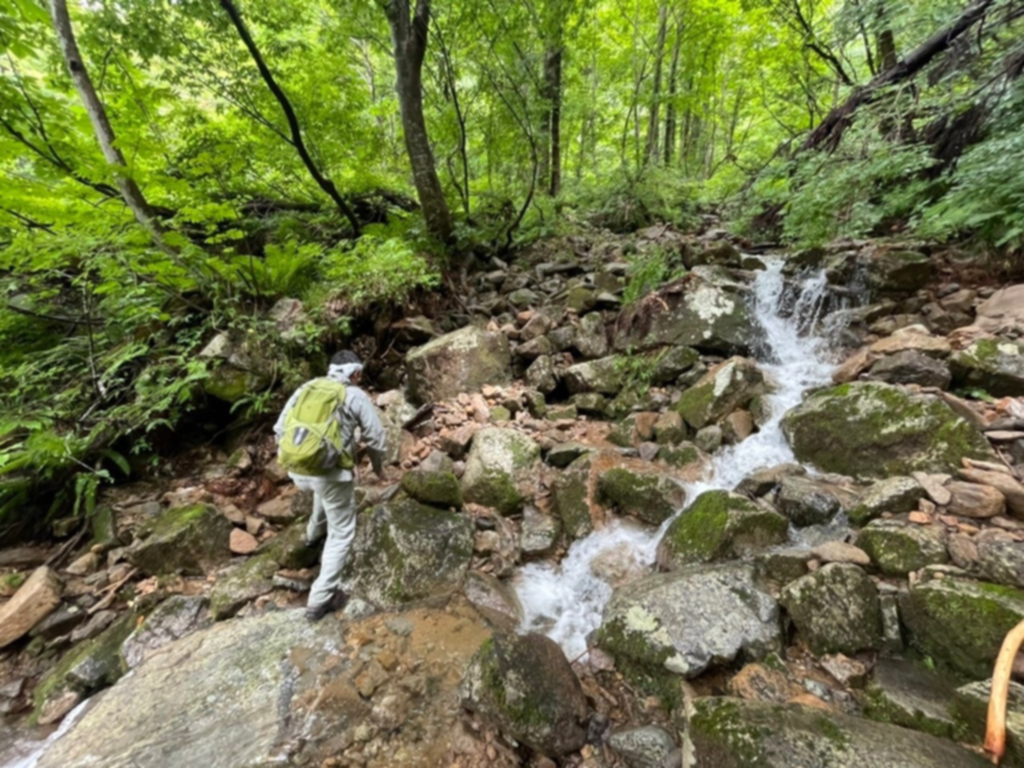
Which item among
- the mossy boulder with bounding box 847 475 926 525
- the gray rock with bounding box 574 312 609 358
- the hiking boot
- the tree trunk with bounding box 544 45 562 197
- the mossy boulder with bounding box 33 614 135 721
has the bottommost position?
the mossy boulder with bounding box 33 614 135 721

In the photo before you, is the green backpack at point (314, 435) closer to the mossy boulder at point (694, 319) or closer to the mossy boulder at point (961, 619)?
the mossy boulder at point (961, 619)

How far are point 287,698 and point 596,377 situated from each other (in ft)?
15.7

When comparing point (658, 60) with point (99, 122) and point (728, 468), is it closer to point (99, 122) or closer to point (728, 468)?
point (728, 468)

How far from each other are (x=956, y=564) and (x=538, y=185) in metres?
11.1

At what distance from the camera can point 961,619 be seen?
2.40m

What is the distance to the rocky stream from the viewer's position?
252 centimetres

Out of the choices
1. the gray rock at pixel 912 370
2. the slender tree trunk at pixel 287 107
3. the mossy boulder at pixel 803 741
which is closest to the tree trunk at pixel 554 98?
the slender tree trunk at pixel 287 107

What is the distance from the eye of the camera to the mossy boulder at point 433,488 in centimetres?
436

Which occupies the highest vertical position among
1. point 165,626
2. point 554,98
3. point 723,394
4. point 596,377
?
point 554,98

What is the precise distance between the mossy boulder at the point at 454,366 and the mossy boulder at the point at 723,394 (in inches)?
101

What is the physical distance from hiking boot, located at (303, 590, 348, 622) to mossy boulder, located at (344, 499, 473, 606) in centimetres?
14

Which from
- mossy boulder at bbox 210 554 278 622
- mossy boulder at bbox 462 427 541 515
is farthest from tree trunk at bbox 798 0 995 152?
mossy boulder at bbox 210 554 278 622

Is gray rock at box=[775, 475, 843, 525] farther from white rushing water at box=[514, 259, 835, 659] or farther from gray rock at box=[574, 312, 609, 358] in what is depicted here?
gray rock at box=[574, 312, 609, 358]

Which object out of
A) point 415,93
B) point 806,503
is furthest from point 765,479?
point 415,93
